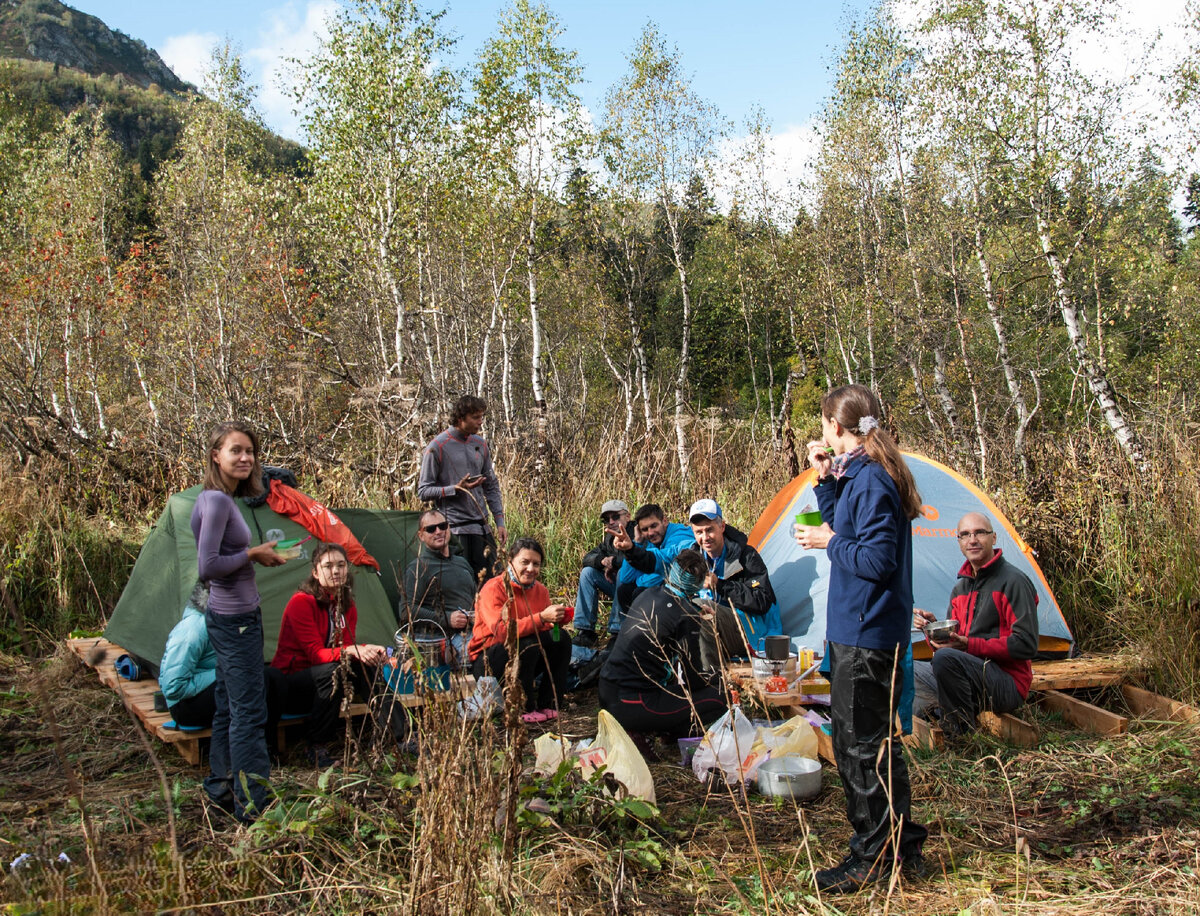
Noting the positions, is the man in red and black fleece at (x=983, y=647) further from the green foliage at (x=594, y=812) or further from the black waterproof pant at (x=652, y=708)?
the green foliage at (x=594, y=812)

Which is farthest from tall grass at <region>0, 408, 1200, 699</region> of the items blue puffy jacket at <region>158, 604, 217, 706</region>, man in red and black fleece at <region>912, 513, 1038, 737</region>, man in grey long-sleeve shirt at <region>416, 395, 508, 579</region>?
blue puffy jacket at <region>158, 604, 217, 706</region>

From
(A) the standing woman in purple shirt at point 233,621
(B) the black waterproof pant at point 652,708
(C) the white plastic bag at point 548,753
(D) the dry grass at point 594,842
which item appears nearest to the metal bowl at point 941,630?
(D) the dry grass at point 594,842

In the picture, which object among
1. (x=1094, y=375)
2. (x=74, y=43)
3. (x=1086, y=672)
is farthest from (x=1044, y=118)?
(x=74, y=43)

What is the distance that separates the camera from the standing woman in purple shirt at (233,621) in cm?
302

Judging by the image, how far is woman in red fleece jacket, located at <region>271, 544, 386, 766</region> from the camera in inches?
154

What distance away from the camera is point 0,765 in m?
3.98

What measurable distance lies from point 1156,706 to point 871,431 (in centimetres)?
283

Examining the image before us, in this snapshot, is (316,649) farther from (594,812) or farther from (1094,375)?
(1094,375)

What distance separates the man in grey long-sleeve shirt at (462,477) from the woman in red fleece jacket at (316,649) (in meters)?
1.72

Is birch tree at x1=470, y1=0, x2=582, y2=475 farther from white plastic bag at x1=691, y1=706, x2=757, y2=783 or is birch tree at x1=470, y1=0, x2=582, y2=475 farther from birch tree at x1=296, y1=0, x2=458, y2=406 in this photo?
white plastic bag at x1=691, y1=706, x2=757, y2=783

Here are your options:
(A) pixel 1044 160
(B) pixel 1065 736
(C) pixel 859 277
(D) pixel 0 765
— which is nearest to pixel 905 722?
(B) pixel 1065 736

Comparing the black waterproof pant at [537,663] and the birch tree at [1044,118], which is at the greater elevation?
the birch tree at [1044,118]

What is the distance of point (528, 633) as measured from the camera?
439 centimetres

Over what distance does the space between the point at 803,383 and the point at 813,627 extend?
57.3ft
